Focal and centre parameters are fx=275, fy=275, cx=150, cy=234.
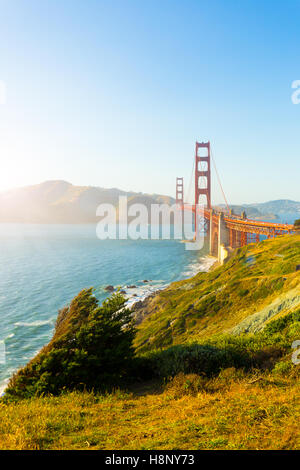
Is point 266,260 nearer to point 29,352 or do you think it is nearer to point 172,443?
point 172,443

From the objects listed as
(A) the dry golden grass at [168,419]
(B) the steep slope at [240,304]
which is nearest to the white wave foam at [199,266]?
(B) the steep slope at [240,304]

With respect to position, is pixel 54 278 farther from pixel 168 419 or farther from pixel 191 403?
pixel 168 419

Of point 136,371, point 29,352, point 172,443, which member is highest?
point 172,443

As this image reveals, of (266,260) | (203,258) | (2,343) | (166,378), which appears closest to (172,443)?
(166,378)

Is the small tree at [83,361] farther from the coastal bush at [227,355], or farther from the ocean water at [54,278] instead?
the ocean water at [54,278]

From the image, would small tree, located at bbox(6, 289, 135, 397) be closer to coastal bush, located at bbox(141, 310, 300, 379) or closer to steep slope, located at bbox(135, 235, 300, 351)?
coastal bush, located at bbox(141, 310, 300, 379)
